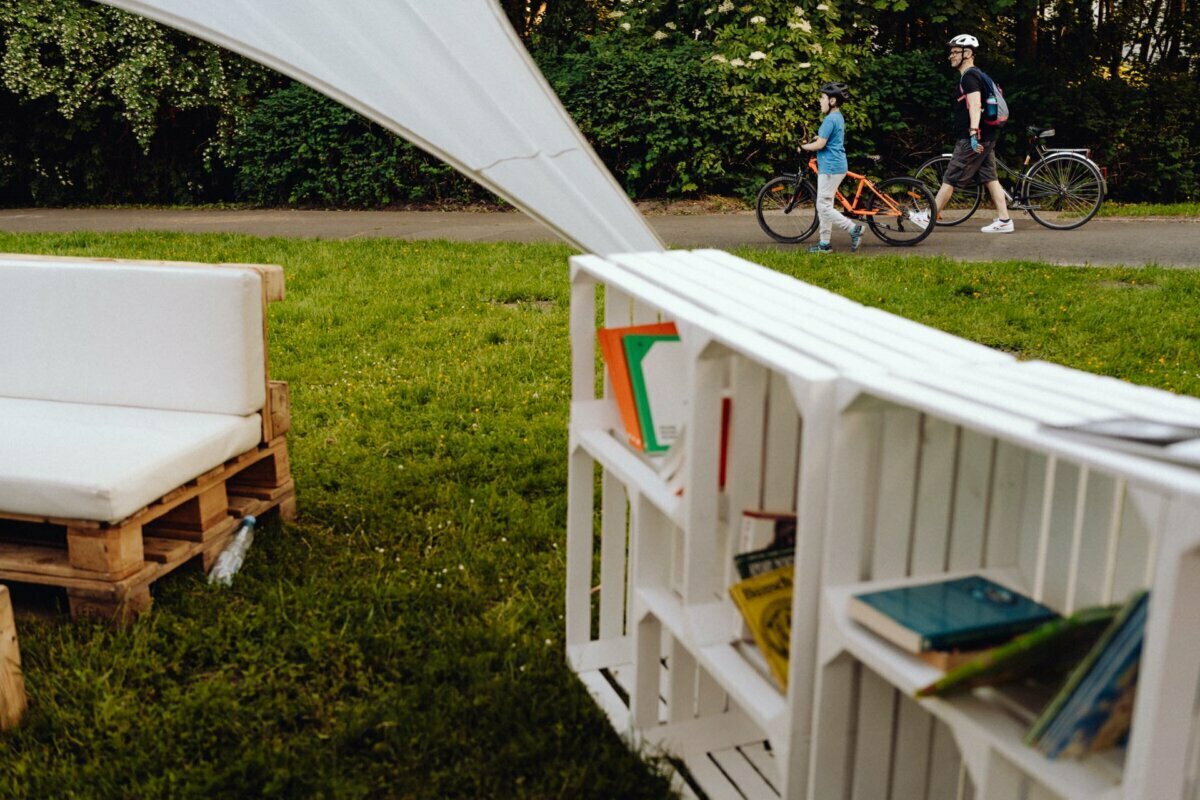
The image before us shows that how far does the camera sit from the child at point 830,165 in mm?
9102

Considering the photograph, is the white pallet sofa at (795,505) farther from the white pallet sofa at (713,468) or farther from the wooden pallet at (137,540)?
the wooden pallet at (137,540)

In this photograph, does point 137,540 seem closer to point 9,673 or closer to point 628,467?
point 9,673

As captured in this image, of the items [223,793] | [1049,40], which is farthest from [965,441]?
[1049,40]

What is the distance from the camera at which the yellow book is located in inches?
82.4

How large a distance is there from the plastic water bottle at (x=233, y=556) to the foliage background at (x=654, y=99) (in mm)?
9584

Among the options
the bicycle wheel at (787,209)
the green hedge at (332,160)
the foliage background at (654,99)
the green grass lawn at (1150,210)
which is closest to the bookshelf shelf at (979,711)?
the bicycle wheel at (787,209)

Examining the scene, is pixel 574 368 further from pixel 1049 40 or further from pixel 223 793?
pixel 1049 40

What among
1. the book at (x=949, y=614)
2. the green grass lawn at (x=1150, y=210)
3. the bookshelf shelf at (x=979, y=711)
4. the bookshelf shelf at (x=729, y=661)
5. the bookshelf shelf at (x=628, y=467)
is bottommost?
the bookshelf shelf at (x=729, y=661)

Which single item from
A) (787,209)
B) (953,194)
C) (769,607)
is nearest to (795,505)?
(769,607)

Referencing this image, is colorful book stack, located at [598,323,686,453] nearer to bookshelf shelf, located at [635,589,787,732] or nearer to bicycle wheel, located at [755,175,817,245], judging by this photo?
bookshelf shelf, located at [635,589,787,732]

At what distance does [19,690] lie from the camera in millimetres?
2818

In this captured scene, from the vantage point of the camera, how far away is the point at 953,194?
35.4 ft

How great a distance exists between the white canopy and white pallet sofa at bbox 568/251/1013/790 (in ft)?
1.43

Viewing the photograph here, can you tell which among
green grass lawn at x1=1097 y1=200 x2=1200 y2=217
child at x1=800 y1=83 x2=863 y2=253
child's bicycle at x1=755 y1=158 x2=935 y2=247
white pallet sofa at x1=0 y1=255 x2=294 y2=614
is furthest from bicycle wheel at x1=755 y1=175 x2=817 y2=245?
white pallet sofa at x1=0 y1=255 x2=294 y2=614
